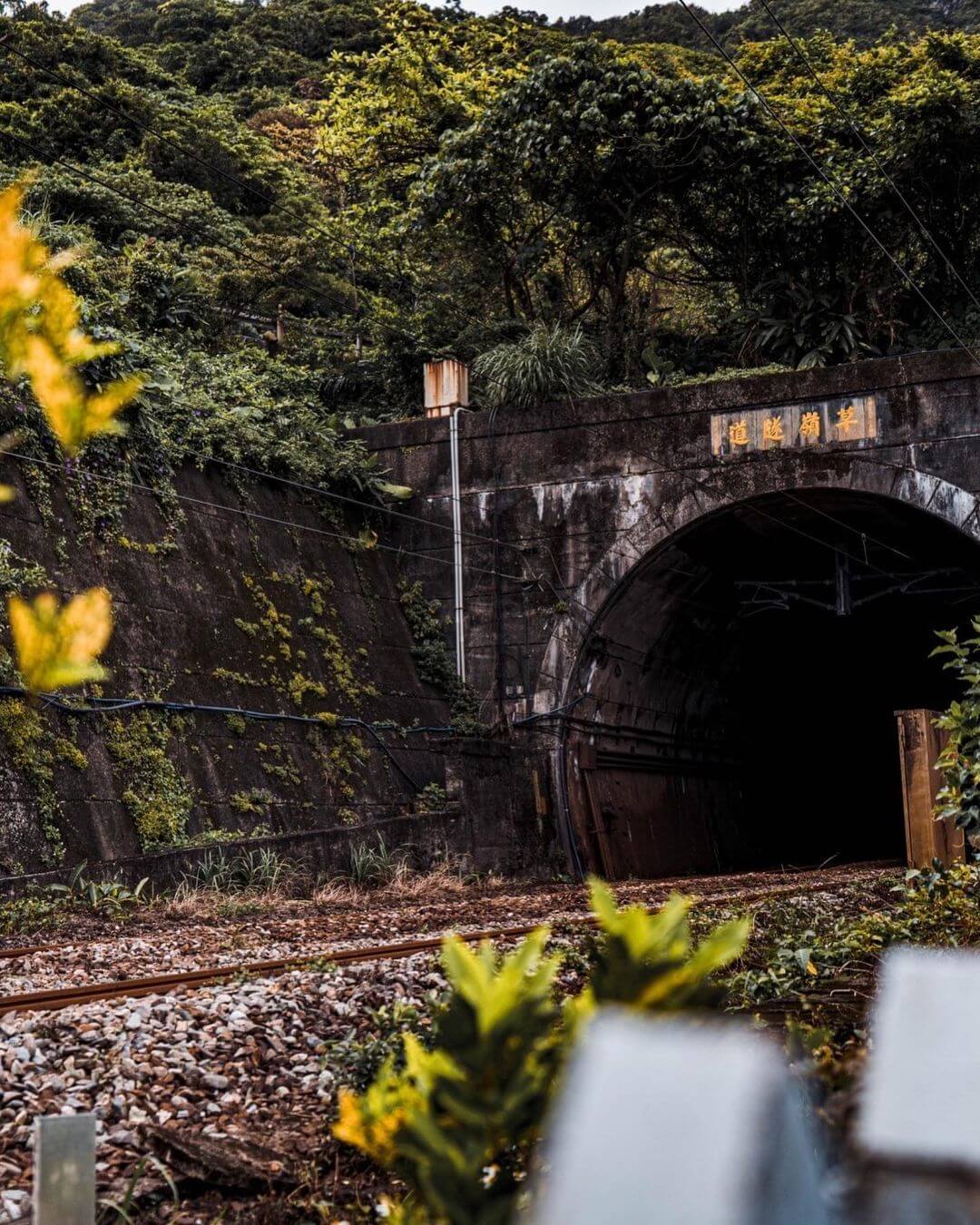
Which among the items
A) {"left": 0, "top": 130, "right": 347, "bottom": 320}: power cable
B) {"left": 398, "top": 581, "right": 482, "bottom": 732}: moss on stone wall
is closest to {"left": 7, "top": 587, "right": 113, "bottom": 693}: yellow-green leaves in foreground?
{"left": 398, "top": 581, "right": 482, "bottom": 732}: moss on stone wall

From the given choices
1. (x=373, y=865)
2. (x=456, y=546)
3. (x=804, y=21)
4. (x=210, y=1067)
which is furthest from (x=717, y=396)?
(x=804, y=21)

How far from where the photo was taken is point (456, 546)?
62.6 ft

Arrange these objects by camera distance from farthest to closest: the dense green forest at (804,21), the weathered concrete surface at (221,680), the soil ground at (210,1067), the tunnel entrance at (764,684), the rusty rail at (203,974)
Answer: the dense green forest at (804,21) → the tunnel entrance at (764,684) → the weathered concrete surface at (221,680) → the rusty rail at (203,974) → the soil ground at (210,1067)

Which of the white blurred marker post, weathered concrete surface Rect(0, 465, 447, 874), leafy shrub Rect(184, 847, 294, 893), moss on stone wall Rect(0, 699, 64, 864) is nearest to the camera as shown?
the white blurred marker post

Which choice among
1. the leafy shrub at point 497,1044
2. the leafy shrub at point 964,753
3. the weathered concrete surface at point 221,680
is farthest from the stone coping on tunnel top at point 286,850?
the leafy shrub at point 497,1044

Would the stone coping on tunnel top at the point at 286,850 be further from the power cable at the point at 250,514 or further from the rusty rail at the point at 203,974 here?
the power cable at the point at 250,514

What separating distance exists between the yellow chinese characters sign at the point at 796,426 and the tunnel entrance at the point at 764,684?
0.64m

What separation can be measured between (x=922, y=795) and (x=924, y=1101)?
12495mm

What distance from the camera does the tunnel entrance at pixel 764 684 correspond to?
1850 cm

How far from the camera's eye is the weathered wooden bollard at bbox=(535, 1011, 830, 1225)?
1.13 meters

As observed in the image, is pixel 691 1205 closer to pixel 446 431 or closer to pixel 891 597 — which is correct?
pixel 446 431

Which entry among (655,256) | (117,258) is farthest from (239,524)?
(655,256)

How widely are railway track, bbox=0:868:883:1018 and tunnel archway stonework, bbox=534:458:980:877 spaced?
8.99 meters

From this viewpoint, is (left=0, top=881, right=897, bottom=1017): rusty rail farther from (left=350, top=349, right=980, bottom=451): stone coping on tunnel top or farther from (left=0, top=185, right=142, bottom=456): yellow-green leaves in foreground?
(left=350, top=349, right=980, bottom=451): stone coping on tunnel top
